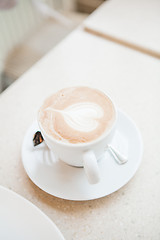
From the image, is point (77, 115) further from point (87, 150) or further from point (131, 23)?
point (131, 23)

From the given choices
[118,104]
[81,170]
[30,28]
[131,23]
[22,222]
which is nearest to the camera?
[22,222]

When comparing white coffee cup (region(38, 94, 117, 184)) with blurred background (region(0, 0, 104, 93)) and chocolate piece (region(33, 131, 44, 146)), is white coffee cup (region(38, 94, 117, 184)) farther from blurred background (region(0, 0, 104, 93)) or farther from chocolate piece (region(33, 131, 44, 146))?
blurred background (region(0, 0, 104, 93))

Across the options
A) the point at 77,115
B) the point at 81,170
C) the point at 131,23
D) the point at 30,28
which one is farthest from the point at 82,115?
the point at 30,28

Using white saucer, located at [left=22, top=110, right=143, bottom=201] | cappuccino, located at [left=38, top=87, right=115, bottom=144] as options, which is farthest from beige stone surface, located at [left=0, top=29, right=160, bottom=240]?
cappuccino, located at [left=38, top=87, right=115, bottom=144]

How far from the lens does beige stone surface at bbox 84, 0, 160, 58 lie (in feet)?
2.53

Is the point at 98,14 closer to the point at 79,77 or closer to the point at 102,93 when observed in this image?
the point at 79,77

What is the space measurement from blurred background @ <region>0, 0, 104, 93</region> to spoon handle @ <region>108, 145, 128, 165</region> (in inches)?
33.4

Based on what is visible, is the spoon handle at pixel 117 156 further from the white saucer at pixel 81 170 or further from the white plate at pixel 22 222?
the white plate at pixel 22 222

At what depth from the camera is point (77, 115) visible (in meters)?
0.46

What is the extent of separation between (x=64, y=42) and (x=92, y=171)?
0.54 meters

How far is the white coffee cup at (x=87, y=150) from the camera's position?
389 millimetres

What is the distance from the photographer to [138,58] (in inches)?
29.2

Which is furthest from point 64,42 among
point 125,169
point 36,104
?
point 125,169

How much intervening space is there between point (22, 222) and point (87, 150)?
151 millimetres
